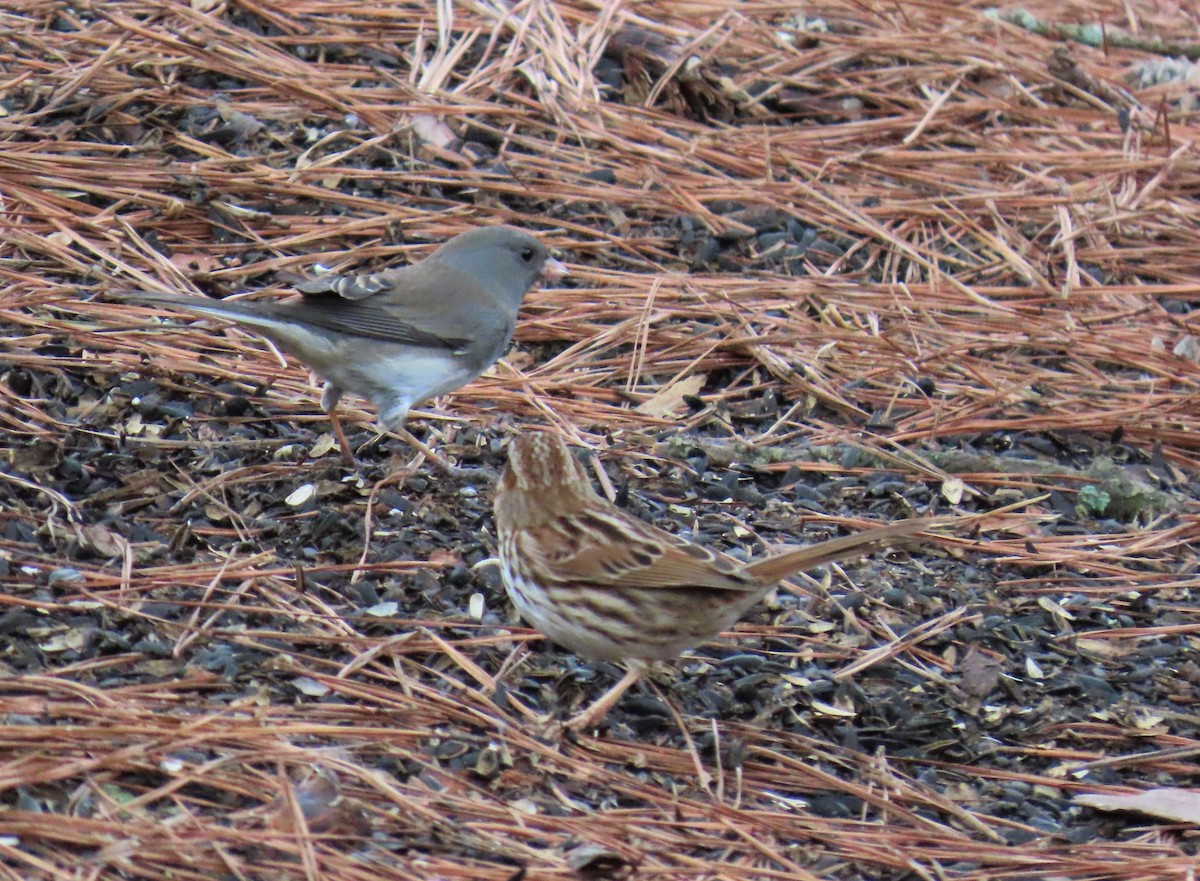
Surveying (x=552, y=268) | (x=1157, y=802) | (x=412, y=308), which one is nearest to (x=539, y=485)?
(x=412, y=308)

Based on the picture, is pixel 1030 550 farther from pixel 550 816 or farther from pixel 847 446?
pixel 550 816

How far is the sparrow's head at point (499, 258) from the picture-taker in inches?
226

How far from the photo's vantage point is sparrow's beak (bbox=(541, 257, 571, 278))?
6.14m

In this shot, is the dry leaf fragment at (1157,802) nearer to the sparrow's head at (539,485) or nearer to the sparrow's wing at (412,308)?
the sparrow's head at (539,485)

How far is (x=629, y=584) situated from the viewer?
13.0 feet

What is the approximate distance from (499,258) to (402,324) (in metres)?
0.52

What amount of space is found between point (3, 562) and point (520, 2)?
4.50 m

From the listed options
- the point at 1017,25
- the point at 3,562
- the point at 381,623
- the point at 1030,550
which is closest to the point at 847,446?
the point at 1030,550

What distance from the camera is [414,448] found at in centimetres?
542

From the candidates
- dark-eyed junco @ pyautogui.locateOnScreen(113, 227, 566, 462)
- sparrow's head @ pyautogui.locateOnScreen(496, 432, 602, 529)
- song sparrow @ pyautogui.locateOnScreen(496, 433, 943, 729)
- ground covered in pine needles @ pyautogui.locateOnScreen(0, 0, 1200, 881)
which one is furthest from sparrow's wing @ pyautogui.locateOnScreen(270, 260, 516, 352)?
song sparrow @ pyautogui.locateOnScreen(496, 433, 943, 729)

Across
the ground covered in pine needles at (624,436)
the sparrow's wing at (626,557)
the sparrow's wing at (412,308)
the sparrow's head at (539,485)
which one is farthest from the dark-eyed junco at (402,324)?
the sparrow's wing at (626,557)

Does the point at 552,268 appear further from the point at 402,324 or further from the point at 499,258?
the point at 402,324

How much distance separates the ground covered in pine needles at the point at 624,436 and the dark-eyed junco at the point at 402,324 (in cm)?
25

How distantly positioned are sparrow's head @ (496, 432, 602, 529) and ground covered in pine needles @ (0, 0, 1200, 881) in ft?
1.17
